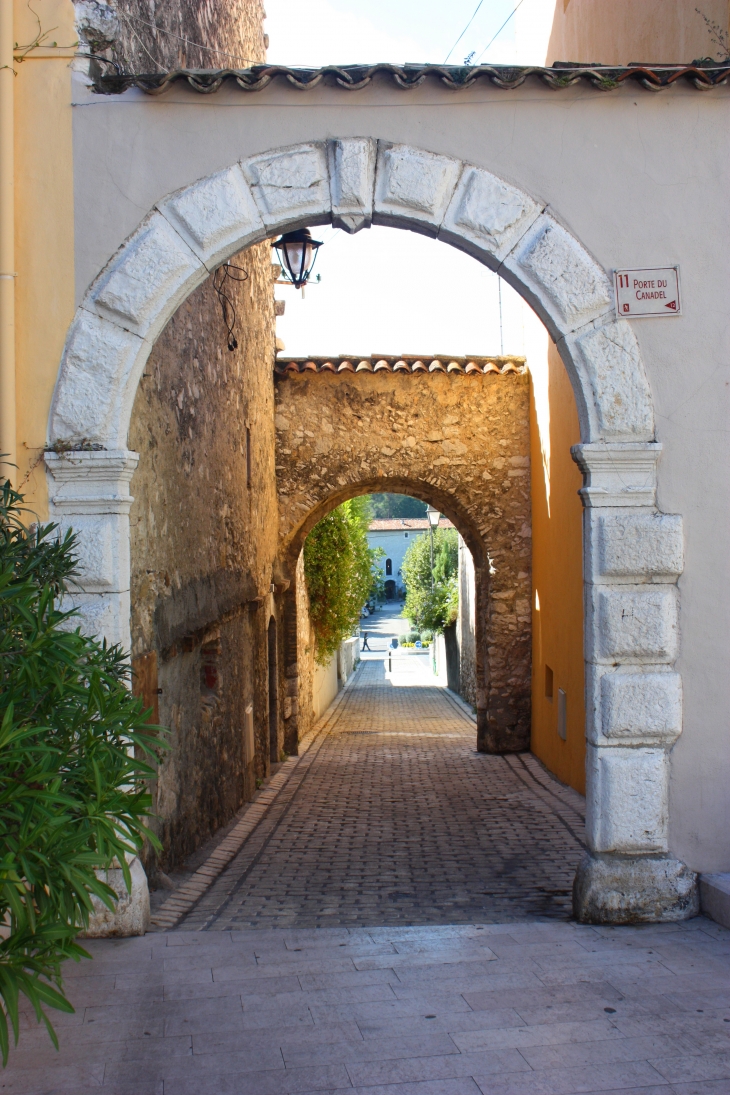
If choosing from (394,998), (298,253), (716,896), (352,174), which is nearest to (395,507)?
(298,253)

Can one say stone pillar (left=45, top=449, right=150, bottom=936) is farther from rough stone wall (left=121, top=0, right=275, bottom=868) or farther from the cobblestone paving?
the cobblestone paving

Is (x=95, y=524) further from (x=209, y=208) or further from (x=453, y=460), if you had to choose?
(x=453, y=460)

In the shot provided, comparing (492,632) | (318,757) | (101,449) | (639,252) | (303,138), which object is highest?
(303,138)

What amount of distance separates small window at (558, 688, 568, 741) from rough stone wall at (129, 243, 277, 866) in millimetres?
2807

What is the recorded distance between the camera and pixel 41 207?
12.9ft

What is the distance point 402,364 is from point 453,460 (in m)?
1.20

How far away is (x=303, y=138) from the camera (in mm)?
3938

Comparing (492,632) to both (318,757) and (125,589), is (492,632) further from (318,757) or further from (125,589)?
(125,589)

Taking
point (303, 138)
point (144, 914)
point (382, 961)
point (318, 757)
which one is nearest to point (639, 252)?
point (303, 138)

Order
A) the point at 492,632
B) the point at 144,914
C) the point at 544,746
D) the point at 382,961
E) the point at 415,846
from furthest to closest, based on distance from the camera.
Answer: the point at 492,632, the point at 544,746, the point at 415,846, the point at 144,914, the point at 382,961

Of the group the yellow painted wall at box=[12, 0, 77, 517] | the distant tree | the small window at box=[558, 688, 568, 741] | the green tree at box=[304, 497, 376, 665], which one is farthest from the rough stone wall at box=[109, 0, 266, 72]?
the distant tree

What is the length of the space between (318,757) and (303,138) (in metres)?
7.61

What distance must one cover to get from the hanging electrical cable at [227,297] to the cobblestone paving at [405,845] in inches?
154

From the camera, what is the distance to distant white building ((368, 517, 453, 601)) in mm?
52594
